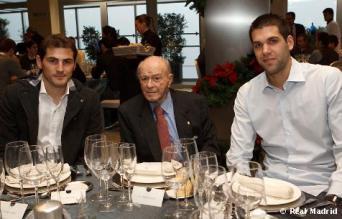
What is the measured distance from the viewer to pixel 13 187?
5.11ft

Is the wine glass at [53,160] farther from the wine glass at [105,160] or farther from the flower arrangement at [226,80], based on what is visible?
the flower arrangement at [226,80]

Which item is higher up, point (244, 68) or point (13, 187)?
point (244, 68)

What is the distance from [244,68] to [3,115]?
2291 millimetres

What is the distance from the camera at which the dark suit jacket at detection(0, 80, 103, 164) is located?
2.31 m

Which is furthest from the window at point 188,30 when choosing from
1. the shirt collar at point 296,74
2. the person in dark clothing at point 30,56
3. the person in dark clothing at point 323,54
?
the shirt collar at point 296,74

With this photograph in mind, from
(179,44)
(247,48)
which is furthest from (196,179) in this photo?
(179,44)

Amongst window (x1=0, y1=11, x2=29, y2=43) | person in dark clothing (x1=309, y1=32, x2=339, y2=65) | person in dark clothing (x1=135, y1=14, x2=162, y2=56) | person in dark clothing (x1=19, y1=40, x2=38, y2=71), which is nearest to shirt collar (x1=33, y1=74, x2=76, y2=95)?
person in dark clothing (x1=135, y1=14, x2=162, y2=56)

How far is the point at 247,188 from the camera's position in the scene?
3.61ft

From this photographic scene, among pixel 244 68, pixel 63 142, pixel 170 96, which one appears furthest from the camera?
pixel 244 68

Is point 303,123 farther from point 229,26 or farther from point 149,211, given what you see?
point 229,26

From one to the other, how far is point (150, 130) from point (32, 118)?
72 cm

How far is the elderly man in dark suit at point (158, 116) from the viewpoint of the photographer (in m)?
2.30

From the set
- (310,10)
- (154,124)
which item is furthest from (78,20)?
(154,124)

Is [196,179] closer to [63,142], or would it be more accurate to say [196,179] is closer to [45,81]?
[63,142]
